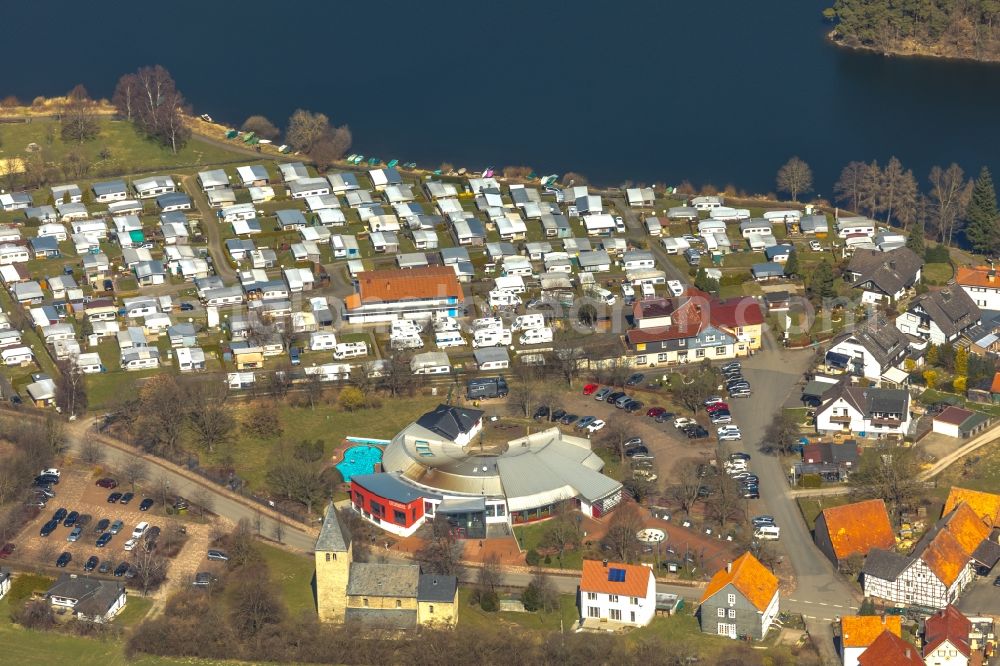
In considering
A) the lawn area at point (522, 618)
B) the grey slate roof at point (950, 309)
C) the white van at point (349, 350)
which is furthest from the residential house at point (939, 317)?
the lawn area at point (522, 618)

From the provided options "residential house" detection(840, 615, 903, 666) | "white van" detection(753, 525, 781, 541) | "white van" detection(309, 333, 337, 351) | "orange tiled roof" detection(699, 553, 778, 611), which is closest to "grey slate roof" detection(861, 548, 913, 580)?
"residential house" detection(840, 615, 903, 666)

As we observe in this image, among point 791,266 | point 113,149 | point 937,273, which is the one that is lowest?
point 937,273

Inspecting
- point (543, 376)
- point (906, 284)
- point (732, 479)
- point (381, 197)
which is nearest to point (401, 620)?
point (732, 479)

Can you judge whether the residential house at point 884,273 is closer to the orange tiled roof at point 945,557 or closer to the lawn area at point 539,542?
the orange tiled roof at point 945,557

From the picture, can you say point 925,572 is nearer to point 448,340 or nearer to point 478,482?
point 478,482

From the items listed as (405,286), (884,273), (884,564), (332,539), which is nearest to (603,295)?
(405,286)

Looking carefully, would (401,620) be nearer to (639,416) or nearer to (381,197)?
(639,416)
